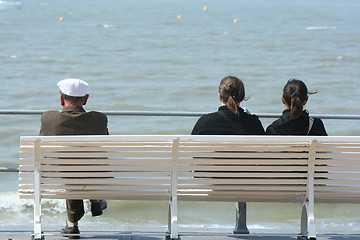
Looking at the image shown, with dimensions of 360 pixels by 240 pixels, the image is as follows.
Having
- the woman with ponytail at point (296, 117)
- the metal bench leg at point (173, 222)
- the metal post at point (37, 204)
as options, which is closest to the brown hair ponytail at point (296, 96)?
the woman with ponytail at point (296, 117)

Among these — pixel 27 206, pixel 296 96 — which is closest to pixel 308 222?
pixel 296 96

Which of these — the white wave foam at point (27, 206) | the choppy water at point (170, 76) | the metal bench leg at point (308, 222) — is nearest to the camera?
the metal bench leg at point (308, 222)

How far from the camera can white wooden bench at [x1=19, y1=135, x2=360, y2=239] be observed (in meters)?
4.01

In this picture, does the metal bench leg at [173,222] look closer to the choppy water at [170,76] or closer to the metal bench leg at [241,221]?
the metal bench leg at [241,221]

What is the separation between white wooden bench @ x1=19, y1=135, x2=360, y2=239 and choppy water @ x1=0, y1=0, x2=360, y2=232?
578 centimetres

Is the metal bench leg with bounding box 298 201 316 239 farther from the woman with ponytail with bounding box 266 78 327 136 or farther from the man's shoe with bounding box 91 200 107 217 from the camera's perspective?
the man's shoe with bounding box 91 200 107 217

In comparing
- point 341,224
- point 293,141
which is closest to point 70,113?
point 293,141

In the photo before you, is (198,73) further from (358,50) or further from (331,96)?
(358,50)

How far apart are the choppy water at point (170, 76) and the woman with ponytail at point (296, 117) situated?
5.57m

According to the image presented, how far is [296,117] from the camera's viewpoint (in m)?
4.42

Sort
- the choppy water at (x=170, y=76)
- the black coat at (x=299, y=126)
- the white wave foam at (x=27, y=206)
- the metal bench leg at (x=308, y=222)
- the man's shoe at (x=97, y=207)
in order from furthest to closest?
1. the choppy water at (x=170, y=76)
2. the white wave foam at (x=27, y=206)
3. the man's shoe at (x=97, y=207)
4. the black coat at (x=299, y=126)
5. the metal bench leg at (x=308, y=222)

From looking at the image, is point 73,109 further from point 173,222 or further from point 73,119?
point 173,222

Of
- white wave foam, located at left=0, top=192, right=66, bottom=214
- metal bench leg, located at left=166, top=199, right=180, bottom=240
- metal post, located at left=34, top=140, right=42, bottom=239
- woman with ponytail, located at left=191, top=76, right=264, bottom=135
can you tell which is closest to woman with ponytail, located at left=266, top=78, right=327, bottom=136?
woman with ponytail, located at left=191, top=76, right=264, bottom=135

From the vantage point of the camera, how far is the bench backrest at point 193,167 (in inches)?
158
